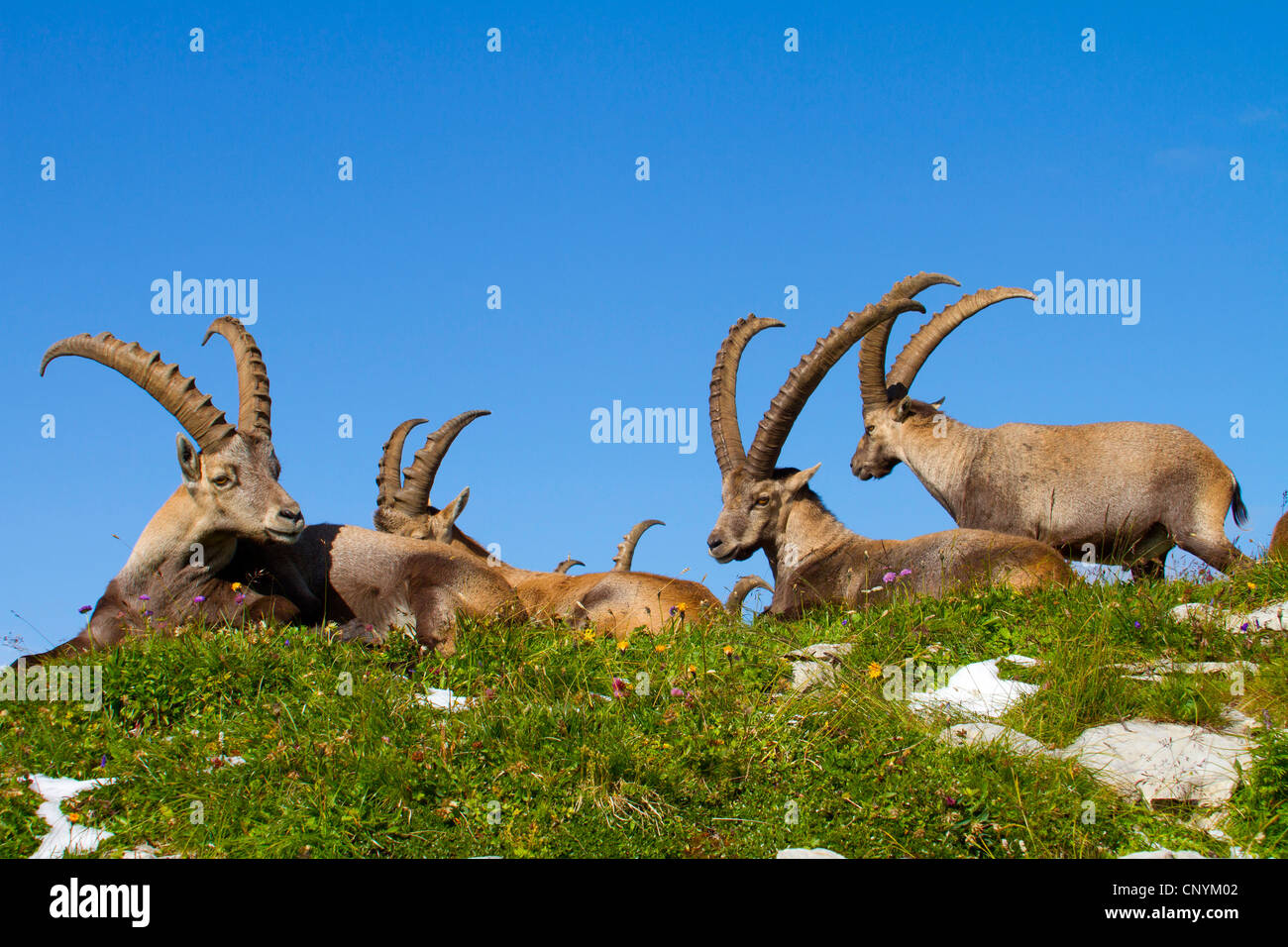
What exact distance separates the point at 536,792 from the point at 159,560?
6335mm

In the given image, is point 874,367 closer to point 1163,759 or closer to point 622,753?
point 1163,759

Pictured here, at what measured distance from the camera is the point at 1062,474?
42.0 ft

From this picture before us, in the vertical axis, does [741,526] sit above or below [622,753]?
above

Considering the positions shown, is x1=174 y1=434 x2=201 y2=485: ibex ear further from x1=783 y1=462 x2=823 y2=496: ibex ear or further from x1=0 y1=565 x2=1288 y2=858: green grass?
x1=783 y1=462 x2=823 y2=496: ibex ear

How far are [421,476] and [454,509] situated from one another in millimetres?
678

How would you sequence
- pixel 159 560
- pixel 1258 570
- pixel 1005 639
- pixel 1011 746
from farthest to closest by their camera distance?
pixel 159 560 → pixel 1258 570 → pixel 1005 639 → pixel 1011 746

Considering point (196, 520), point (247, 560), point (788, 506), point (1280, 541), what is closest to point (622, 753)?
point (196, 520)

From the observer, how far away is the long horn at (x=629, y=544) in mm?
15867

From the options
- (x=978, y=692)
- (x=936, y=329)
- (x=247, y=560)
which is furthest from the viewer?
(x=936, y=329)

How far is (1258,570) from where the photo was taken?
937cm

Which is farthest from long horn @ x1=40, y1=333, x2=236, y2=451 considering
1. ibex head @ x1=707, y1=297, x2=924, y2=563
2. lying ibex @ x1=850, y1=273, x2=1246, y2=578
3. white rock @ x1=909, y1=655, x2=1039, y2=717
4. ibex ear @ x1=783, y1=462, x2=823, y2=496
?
lying ibex @ x1=850, y1=273, x2=1246, y2=578

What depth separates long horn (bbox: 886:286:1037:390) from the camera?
14.2m
